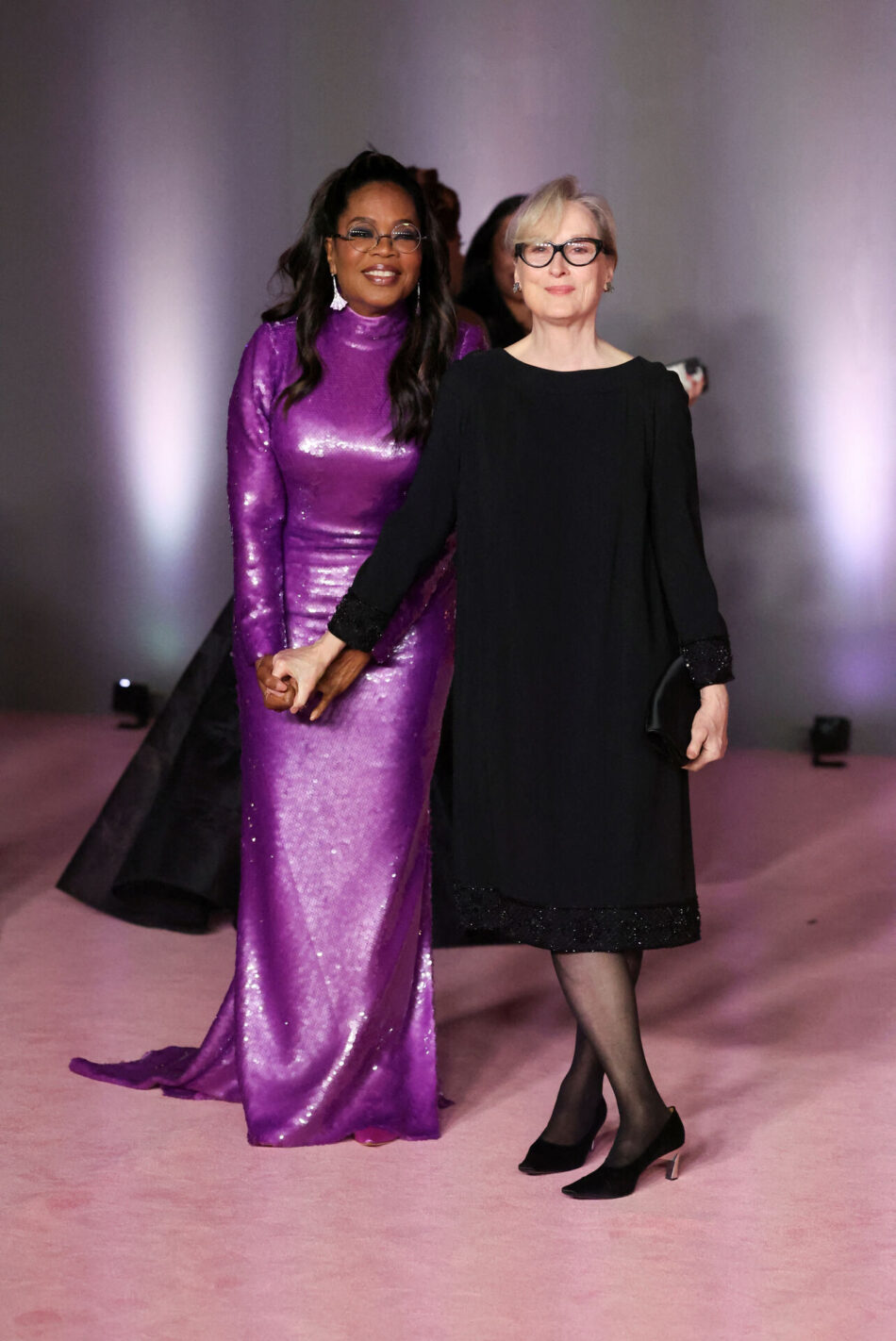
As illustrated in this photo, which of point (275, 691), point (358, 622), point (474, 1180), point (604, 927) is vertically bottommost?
point (474, 1180)

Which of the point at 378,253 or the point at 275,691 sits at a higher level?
the point at 378,253

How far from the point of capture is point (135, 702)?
279 inches

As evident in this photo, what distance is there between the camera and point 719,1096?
A: 309 cm

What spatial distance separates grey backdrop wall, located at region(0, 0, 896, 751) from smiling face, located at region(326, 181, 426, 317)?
3.97m

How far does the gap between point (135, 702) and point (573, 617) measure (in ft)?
15.7

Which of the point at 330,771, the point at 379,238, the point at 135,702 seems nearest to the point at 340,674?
the point at 330,771

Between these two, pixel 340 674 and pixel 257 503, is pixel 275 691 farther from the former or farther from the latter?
pixel 257 503

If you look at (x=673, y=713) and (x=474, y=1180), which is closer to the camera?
(x=673, y=713)

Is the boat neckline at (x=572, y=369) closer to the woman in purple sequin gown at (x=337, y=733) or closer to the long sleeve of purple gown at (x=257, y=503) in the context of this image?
the woman in purple sequin gown at (x=337, y=733)

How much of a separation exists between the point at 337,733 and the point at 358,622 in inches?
10.5

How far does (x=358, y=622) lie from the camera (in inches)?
104

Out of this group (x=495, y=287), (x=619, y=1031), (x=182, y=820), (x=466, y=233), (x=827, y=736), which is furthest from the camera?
(x=466, y=233)

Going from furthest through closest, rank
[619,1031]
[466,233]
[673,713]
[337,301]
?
[466,233], [337,301], [619,1031], [673,713]

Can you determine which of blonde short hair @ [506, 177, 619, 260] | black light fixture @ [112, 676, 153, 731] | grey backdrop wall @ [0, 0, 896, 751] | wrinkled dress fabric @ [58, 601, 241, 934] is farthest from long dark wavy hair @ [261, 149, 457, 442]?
black light fixture @ [112, 676, 153, 731]
